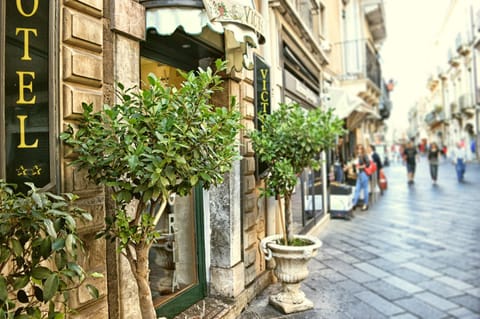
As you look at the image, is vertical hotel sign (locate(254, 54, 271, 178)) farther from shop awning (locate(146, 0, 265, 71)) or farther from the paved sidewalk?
the paved sidewalk

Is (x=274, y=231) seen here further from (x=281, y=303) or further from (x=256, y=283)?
(x=281, y=303)

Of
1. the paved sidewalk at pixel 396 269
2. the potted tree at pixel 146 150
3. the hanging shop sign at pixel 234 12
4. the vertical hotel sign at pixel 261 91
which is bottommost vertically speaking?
the paved sidewalk at pixel 396 269

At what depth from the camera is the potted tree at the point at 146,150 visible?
1.94 m

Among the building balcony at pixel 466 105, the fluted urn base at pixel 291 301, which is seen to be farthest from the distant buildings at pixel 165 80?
the building balcony at pixel 466 105

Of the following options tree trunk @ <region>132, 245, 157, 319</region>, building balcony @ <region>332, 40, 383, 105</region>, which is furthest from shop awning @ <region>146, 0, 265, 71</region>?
building balcony @ <region>332, 40, 383, 105</region>

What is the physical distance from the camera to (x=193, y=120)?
211cm

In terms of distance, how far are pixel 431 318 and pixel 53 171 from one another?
149 inches

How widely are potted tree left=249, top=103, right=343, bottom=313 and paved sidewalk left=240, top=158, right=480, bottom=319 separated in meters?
0.33

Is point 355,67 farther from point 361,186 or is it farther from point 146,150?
point 146,150

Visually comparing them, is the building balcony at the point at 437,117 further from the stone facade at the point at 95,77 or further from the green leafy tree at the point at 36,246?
the green leafy tree at the point at 36,246

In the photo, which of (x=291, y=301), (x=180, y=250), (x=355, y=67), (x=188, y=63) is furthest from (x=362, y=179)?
(x=188, y=63)

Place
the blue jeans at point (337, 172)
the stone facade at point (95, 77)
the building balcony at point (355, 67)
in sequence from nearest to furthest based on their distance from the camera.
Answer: the stone facade at point (95, 77) → the blue jeans at point (337, 172) → the building balcony at point (355, 67)

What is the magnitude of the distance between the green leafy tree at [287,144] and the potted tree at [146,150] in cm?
182

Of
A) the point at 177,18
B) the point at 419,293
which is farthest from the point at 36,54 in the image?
the point at 419,293
